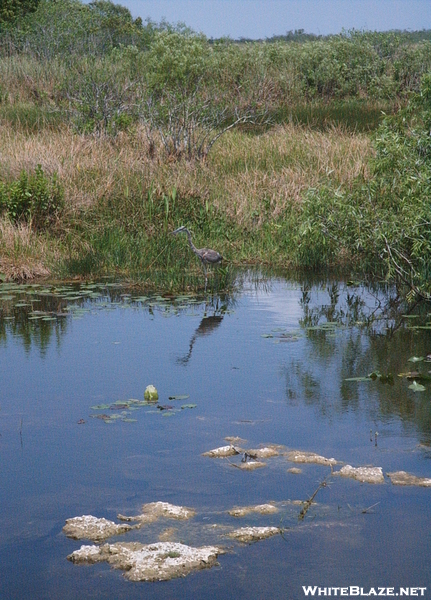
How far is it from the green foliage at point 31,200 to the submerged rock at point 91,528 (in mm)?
9126

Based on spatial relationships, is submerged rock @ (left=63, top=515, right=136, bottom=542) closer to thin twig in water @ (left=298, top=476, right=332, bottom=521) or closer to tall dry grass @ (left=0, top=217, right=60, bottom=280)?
thin twig in water @ (left=298, top=476, right=332, bottom=521)

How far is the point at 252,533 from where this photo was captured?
4.14 m

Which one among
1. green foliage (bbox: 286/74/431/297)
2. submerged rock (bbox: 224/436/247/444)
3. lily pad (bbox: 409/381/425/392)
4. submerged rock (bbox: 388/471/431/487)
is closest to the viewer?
submerged rock (bbox: 388/471/431/487)

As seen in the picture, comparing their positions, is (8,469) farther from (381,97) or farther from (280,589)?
(381,97)

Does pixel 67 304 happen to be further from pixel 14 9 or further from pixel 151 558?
pixel 14 9

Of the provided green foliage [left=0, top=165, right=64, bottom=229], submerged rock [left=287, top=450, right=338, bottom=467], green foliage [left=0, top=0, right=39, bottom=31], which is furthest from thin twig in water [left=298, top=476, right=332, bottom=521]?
green foliage [left=0, top=0, right=39, bottom=31]

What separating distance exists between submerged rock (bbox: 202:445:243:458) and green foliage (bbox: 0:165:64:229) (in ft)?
27.4

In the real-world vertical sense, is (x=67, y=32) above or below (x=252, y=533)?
above

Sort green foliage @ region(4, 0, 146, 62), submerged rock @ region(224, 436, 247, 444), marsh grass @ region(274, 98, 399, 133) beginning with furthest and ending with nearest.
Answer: green foliage @ region(4, 0, 146, 62), marsh grass @ region(274, 98, 399, 133), submerged rock @ region(224, 436, 247, 444)

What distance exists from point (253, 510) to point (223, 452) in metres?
0.85

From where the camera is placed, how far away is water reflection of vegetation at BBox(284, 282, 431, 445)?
6.27 metres

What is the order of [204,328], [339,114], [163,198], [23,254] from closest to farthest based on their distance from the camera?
1. [204,328]
2. [23,254]
3. [163,198]
4. [339,114]

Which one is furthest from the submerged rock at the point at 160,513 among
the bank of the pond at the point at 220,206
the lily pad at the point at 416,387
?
the bank of the pond at the point at 220,206

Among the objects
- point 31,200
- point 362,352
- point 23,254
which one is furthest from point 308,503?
point 31,200
